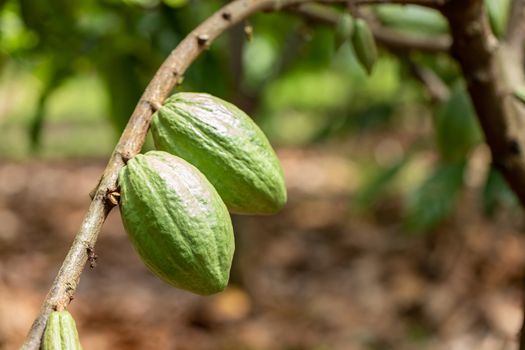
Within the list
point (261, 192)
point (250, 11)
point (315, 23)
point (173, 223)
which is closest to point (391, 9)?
point (315, 23)

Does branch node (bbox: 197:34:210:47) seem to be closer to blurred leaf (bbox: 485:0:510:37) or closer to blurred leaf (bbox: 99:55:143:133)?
blurred leaf (bbox: 485:0:510:37)

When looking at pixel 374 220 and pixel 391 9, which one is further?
pixel 374 220

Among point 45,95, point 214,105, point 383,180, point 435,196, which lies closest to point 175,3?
point 45,95

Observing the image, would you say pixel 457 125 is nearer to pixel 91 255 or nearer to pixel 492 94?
pixel 492 94

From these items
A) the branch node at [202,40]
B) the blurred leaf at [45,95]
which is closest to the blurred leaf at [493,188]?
the blurred leaf at [45,95]

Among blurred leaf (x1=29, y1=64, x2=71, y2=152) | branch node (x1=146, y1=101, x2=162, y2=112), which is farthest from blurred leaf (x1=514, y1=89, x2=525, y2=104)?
blurred leaf (x1=29, y1=64, x2=71, y2=152)

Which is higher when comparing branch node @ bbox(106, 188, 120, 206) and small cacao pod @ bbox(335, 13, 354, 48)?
branch node @ bbox(106, 188, 120, 206)

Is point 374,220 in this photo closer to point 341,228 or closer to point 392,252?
point 341,228

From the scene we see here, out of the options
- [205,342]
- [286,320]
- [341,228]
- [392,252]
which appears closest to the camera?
[205,342]
